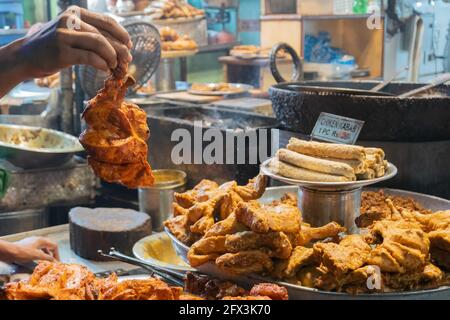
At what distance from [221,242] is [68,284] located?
1.32ft

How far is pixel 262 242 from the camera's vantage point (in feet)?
4.76

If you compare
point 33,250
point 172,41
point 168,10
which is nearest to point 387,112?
point 33,250

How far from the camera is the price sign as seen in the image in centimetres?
207

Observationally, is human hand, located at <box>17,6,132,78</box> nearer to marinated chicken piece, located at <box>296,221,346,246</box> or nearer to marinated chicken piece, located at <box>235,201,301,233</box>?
marinated chicken piece, located at <box>235,201,301,233</box>

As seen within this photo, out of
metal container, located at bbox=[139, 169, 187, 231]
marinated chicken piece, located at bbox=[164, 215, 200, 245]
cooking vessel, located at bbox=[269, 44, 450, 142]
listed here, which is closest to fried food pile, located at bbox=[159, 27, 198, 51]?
metal container, located at bbox=[139, 169, 187, 231]

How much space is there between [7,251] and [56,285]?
114 centimetres

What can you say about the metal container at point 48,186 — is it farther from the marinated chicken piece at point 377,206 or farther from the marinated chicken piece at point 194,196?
the marinated chicken piece at point 377,206

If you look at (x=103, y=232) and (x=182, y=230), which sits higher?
(x=182, y=230)

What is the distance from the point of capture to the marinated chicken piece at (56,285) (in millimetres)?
1214

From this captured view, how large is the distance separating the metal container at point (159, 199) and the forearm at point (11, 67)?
5.15 ft

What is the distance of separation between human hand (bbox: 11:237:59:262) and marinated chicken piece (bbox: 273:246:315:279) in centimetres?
125

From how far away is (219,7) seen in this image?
9.38 meters

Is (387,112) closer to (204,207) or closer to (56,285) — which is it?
(204,207)
